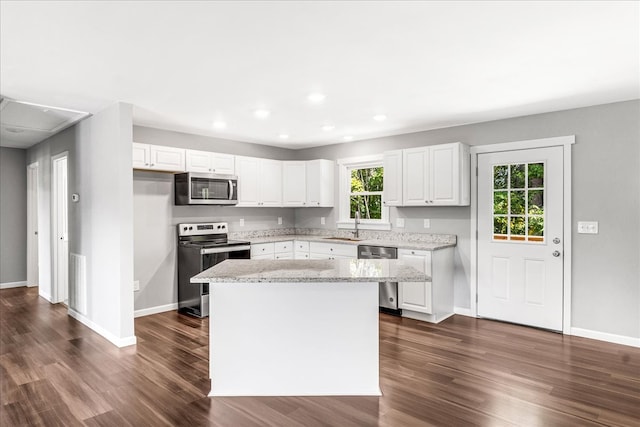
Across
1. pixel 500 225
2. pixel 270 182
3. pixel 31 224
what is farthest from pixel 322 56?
pixel 31 224

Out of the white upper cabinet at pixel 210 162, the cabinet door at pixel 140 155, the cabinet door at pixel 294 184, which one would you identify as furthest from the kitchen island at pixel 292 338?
the cabinet door at pixel 294 184

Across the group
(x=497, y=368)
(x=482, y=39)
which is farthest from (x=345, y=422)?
(x=482, y=39)

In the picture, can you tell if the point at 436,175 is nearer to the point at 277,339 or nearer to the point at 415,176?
the point at 415,176

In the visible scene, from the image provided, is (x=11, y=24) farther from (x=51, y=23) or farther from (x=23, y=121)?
(x=23, y=121)

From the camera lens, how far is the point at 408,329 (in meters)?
4.12

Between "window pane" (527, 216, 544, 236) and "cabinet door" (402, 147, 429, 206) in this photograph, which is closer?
"window pane" (527, 216, 544, 236)

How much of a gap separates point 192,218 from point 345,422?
11.7 feet

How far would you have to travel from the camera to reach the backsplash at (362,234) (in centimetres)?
486

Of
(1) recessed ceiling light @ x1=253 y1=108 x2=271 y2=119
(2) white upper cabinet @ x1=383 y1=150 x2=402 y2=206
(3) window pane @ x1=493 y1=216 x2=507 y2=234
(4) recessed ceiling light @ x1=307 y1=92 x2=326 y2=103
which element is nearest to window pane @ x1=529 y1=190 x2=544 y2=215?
(3) window pane @ x1=493 y1=216 x2=507 y2=234

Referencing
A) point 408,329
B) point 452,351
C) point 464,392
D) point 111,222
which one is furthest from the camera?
point 408,329

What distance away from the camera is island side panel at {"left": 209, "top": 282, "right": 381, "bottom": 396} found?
2.65 meters

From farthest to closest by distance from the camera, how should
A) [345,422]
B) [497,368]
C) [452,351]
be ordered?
[452,351], [497,368], [345,422]

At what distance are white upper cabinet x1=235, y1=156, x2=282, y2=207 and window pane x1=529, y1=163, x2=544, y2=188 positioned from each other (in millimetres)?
3421

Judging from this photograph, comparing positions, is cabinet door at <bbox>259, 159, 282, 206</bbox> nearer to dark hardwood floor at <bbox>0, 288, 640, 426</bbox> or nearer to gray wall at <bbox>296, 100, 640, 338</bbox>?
dark hardwood floor at <bbox>0, 288, 640, 426</bbox>
